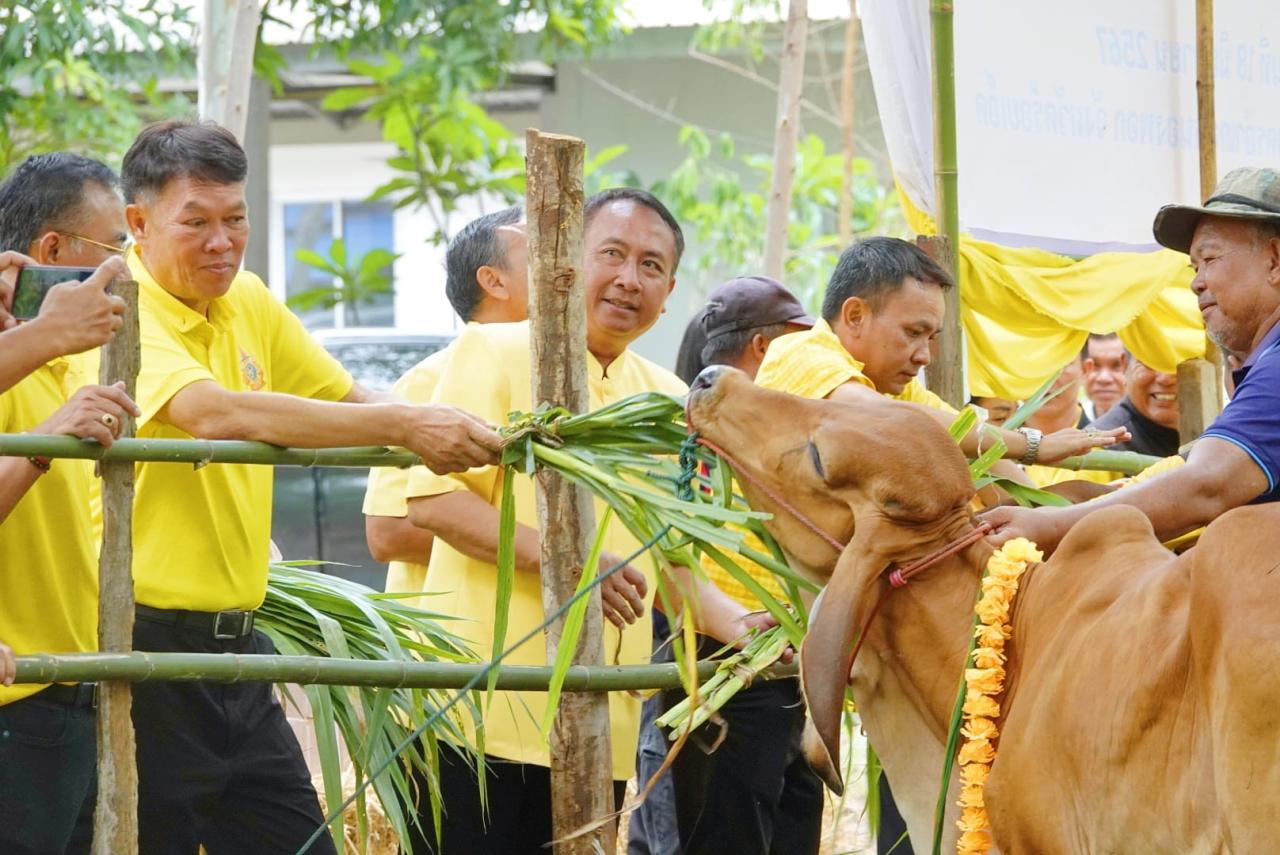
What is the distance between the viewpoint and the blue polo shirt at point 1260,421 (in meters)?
3.32

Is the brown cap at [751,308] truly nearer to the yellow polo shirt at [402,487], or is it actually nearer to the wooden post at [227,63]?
the yellow polo shirt at [402,487]

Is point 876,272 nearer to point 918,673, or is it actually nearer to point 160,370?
point 918,673

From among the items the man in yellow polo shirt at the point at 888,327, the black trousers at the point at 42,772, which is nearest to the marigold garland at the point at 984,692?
the man in yellow polo shirt at the point at 888,327

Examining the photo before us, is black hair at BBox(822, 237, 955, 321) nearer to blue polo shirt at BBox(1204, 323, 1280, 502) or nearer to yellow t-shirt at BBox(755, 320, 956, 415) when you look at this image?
yellow t-shirt at BBox(755, 320, 956, 415)

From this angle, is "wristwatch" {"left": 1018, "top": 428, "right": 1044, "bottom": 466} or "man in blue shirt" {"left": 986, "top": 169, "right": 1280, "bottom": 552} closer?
"man in blue shirt" {"left": 986, "top": 169, "right": 1280, "bottom": 552}

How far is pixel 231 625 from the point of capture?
3861mm

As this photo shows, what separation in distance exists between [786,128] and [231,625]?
5152 mm

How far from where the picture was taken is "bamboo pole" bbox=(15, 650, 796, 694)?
11.4 feet

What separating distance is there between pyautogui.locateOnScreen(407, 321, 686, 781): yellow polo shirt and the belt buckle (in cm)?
42

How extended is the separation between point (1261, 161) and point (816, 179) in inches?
262

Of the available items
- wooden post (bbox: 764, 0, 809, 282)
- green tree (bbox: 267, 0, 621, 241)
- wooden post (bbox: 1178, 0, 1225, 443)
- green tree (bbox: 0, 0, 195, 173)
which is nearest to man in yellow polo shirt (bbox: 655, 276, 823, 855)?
wooden post (bbox: 1178, 0, 1225, 443)

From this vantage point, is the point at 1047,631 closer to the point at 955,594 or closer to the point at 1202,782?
the point at 955,594

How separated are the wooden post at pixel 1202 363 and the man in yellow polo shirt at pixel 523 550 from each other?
2.63 meters

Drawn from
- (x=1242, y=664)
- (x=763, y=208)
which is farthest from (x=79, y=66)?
(x=1242, y=664)
